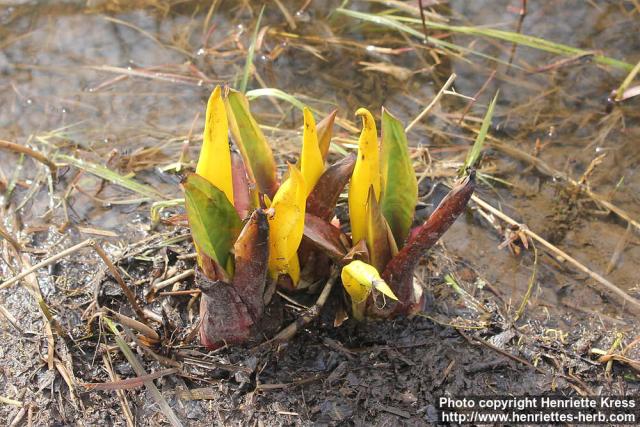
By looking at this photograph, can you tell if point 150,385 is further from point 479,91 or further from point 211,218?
point 479,91

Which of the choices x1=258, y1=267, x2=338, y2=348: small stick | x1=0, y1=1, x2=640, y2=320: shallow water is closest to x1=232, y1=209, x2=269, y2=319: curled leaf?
x1=258, y1=267, x2=338, y2=348: small stick

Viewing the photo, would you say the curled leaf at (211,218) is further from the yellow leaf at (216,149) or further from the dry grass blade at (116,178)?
the dry grass blade at (116,178)

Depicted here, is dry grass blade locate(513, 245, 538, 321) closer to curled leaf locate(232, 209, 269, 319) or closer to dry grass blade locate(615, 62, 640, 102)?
curled leaf locate(232, 209, 269, 319)

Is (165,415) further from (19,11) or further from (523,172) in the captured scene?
(19,11)

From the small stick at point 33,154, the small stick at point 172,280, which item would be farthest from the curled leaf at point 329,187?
the small stick at point 33,154

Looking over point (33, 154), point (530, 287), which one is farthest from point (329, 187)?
point (33, 154)

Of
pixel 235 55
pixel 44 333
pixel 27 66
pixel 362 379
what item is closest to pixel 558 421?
pixel 362 379
